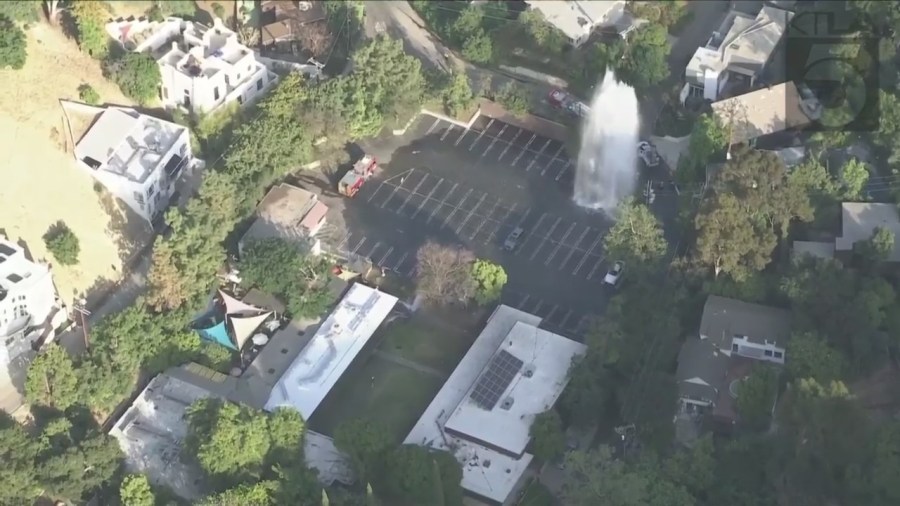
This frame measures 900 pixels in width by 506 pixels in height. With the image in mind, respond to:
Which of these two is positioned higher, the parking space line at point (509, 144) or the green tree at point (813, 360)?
the green tree at point (813, 360)

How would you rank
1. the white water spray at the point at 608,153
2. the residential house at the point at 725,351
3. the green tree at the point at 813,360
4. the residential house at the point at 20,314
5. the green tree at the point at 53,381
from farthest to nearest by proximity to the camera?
1. the white water spray at the point at 608,153
2. the residential house at the point at 20,314
3. the residential house at the point at 725,351
4. the green tree at the point at 53,381
5. the green tree at the point at 813,360

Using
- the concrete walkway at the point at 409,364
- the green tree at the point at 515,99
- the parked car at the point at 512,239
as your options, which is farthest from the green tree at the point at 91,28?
the parked car at the point at 512,239

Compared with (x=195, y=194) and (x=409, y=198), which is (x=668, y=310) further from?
(x=195, y=194)

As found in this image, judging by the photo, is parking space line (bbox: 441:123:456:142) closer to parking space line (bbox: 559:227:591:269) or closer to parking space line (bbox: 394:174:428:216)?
parking space line (bbox: 394:174:428:216)

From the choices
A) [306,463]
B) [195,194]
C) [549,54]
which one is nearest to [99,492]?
[306,463]

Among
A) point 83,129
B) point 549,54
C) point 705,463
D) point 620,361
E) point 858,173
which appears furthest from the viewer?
point 549,54

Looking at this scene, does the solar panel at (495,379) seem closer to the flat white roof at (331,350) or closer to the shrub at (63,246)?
the flat white roof at (331,350)

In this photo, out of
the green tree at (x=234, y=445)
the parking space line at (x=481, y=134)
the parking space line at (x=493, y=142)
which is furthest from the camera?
the parking space line at (x=481, y=134)

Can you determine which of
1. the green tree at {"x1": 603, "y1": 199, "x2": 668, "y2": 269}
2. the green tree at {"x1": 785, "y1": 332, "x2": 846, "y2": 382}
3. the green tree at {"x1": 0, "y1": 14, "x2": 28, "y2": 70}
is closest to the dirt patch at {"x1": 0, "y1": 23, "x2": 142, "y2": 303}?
the green tree at {"x1": 0, "y1": 14, "x2": 28, "y2": 70}
